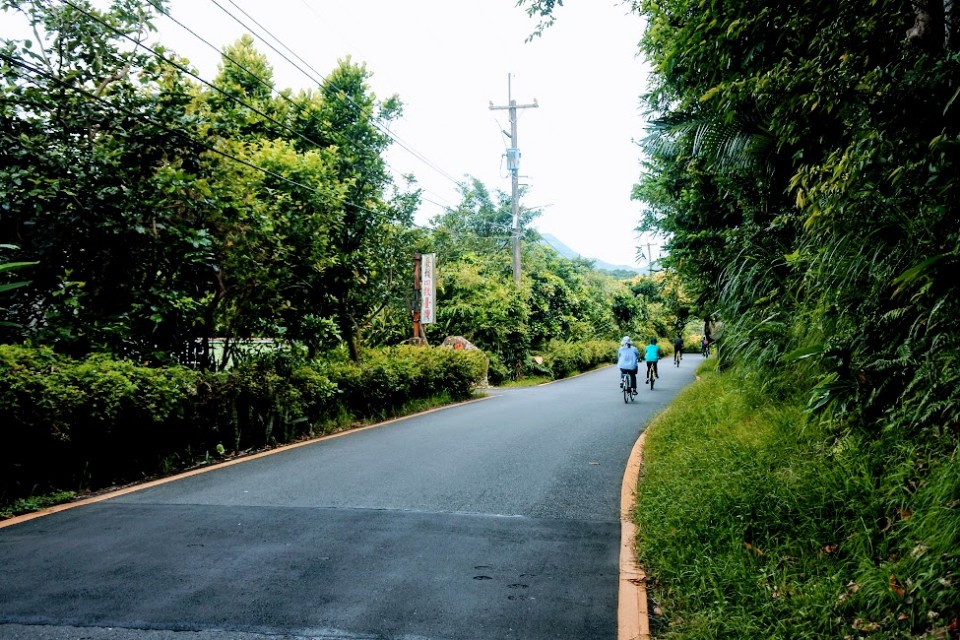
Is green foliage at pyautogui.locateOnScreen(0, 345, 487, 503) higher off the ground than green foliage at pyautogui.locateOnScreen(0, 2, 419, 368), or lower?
lower

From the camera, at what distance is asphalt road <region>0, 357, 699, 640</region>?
3670 millimetres

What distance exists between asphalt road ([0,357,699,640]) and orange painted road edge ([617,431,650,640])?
8 cm

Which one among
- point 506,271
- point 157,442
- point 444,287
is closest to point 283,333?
point 157,442

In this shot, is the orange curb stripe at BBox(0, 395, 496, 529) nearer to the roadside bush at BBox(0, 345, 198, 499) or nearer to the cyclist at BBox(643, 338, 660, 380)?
the roadside bush at BBox(0, 345, 198, 499)

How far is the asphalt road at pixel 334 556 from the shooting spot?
3670 millimetres

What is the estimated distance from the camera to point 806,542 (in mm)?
3951

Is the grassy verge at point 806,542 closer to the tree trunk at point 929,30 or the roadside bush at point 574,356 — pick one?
the tree trunk at point 929,30

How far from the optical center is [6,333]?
7969 millimetres

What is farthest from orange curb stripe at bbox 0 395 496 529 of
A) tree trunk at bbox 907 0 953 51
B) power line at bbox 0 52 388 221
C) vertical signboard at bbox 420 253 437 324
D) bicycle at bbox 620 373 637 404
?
vertical signboard at bbox 420 253 437 324

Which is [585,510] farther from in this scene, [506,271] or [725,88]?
[506,271]

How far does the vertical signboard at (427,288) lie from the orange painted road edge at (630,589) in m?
14.7

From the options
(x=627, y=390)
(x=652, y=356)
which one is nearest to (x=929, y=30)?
(x=627, y=390)

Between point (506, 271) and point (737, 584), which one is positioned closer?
point (737, 584)

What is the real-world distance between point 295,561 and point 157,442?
14.6ft
